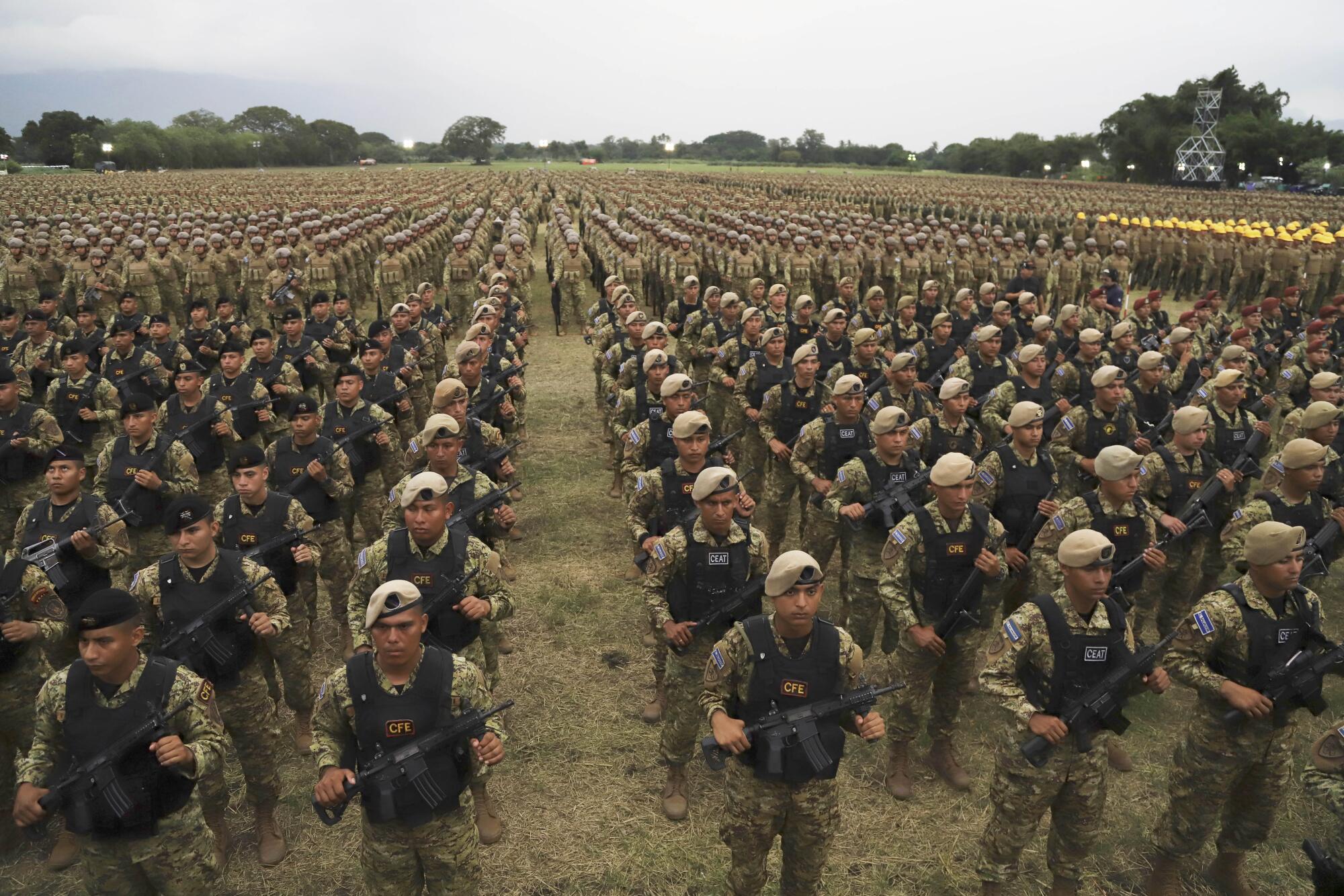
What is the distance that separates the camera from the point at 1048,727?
4234 mm

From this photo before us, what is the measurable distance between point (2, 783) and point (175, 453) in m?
3.01

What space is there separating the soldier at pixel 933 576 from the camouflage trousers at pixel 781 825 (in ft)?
5.41

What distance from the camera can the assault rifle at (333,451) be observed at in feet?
23.3

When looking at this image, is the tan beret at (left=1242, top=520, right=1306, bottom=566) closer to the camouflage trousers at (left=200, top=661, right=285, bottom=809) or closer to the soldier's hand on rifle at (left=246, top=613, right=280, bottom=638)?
the soldier's hand on rifle at (left=246, top=613, right=280, bottom=638)

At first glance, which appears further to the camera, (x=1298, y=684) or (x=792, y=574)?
(x=1298, y=684)

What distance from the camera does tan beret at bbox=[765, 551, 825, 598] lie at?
156 inches

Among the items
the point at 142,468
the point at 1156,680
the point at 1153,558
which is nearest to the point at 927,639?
the point at 1156,680

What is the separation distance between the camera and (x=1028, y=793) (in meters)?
4.52

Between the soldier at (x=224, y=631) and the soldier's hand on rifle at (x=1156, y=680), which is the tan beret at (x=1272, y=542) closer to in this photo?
the soldier's hand on rifle at (x=1156, y=680)

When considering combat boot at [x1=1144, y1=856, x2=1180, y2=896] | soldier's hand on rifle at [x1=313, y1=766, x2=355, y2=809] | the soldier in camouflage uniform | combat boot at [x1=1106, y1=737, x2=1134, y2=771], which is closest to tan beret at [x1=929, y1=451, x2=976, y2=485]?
combat boot at [x1=1144, y1=856, x2=1180, y2=896]

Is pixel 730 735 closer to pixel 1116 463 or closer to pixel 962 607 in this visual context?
pixel 962 607

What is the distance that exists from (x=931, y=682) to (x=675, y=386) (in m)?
3.48

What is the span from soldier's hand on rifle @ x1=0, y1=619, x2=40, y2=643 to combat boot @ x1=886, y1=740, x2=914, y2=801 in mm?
6321

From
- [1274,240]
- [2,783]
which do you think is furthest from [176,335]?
[1274,240]
